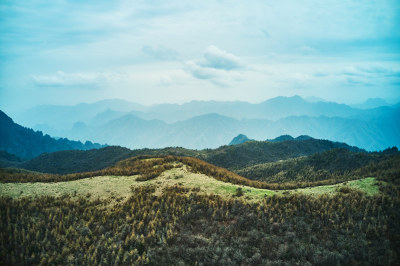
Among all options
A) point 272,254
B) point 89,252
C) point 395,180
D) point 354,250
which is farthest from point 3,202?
point 395,180

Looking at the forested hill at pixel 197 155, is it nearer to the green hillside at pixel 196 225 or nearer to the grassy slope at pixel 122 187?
the grassy slope at pixel 122 187

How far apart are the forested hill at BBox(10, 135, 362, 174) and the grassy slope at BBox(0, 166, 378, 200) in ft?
321

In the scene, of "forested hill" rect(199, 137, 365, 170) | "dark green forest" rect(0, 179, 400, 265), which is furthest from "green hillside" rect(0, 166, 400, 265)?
"forested hill" rect(199, 137, 365, 170)

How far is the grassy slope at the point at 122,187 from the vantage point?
83.9 ft

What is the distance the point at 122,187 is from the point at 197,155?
12062 cm

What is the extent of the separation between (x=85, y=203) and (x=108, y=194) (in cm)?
274

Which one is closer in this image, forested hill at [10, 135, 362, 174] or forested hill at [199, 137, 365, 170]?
forested hill at [199, 137, 365, 170]

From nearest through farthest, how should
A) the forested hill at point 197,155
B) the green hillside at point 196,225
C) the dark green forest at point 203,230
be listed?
the dark green forest at point 203,230
the green hillside at point 196,225
the forested hill at point 197,155

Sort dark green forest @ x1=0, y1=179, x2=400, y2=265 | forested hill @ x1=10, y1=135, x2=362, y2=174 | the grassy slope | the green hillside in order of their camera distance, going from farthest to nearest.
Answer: forested hill @ x1=10, y1=135, x2=362, y2=174 < the grassy slope < the green hillside < dark green forest @ x1=0, y1=179, x2=400, y2=265

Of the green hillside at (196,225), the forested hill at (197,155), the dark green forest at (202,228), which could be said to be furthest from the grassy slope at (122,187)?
the forested hill at (197,155)

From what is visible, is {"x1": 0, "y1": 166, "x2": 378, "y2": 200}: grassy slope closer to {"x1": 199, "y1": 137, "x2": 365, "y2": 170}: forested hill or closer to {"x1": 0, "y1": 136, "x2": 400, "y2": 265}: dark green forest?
{"x1": 0, "y1": 136, "x2": 400, "y2": 265}: dark green forest

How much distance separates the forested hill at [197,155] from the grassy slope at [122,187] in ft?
321

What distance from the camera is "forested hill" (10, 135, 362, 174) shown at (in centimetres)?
14100

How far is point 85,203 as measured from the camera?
78.0 feet
